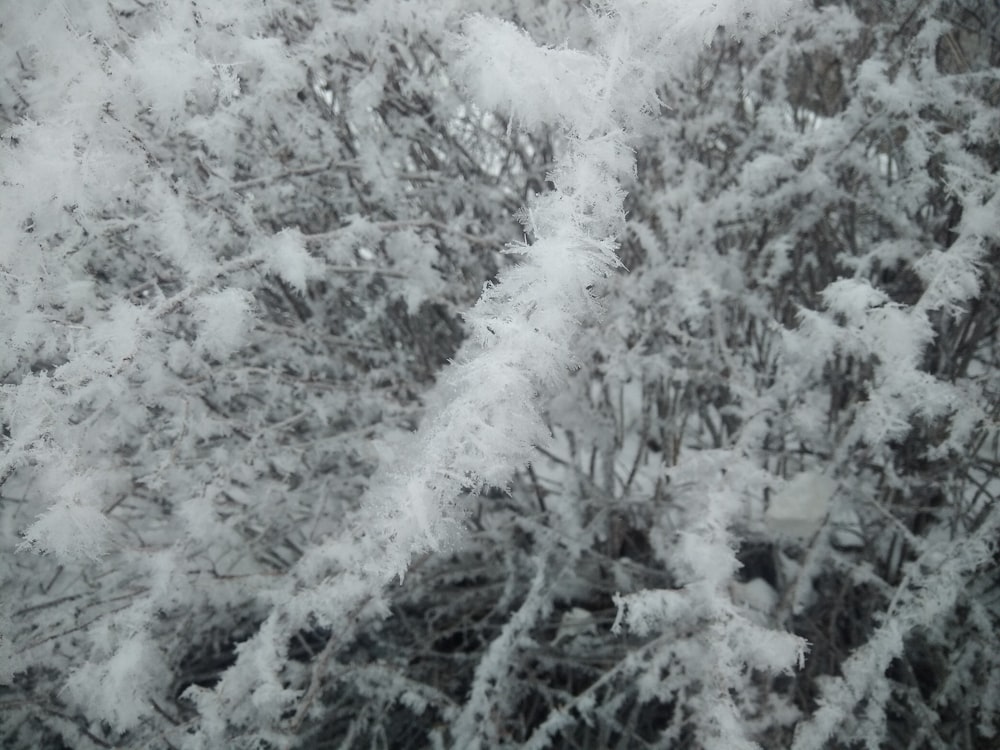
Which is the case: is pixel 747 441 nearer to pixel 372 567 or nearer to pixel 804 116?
pixel 372 567

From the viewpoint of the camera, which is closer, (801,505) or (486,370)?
(486,370)

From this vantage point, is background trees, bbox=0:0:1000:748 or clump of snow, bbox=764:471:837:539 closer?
background trees, bbox=0:0:1000:748

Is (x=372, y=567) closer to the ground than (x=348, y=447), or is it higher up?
higher up

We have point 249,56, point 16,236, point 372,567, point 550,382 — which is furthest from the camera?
point 249,56

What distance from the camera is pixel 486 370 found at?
114 centimetres

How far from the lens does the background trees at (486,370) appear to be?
142cm

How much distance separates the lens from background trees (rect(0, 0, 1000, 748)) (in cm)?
142

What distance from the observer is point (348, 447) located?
2457mm

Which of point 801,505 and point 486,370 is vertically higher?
point 486,370

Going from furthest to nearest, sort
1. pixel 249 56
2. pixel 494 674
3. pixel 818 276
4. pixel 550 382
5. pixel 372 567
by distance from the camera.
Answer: pixel 818 276, pixel 494 674, pixel 249 56, pixel 372 567, pixel 550 382

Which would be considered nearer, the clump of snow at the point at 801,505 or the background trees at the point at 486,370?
the background trees at the point at 486,370

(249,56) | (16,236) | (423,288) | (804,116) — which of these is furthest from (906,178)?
(16,236)

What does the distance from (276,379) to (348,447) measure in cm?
39

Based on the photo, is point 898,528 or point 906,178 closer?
point 898,528
